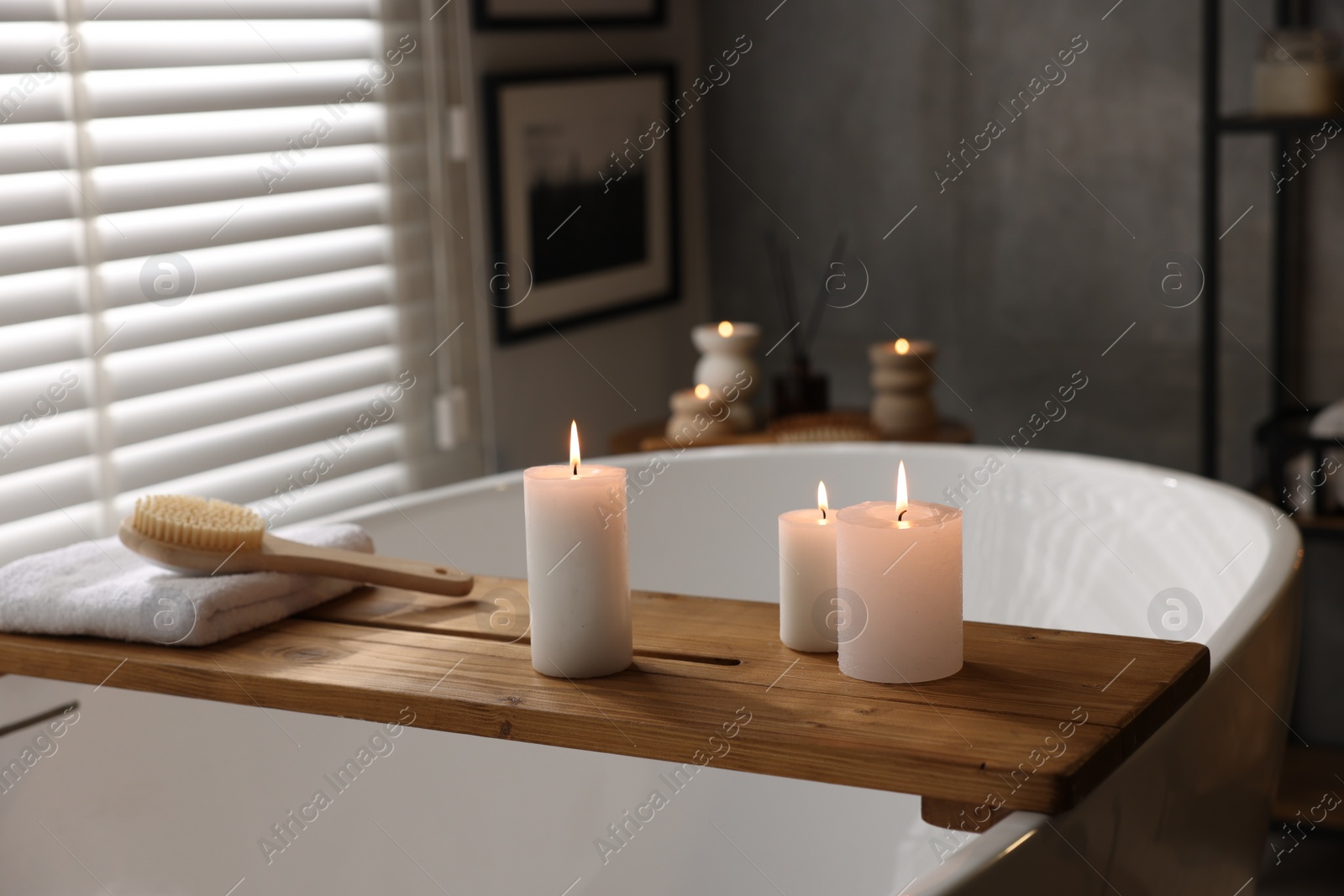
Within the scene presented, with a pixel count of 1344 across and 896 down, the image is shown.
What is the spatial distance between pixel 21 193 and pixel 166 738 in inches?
27.6

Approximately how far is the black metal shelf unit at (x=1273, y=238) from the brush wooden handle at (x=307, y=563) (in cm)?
141

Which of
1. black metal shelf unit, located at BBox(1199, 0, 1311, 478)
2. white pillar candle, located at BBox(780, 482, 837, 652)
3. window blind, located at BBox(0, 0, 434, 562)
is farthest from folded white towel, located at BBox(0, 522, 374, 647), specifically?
black metal shelf unit, located at BBox(1199, 0, 1311, 478)

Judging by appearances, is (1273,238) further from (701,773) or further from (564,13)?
(701,773)

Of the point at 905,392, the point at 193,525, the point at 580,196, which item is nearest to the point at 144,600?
the point at 193,525

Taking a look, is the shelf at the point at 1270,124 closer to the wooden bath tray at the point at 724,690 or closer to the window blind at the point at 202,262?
the window blind at the point at 202,262

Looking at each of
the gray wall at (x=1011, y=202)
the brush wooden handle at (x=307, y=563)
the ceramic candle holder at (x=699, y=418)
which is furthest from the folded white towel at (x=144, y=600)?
the gray wall at (x=1011, y=202)

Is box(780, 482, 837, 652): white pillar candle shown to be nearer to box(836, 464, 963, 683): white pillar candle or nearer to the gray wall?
box(836, 464, 963, 683): white pillar candle

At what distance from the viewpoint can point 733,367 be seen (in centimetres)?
212

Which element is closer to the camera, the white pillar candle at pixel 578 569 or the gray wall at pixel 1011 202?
the white pillar candle at pixel 578 569

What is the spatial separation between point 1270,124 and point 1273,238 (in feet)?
1.30

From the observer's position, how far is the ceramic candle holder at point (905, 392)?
2104mm

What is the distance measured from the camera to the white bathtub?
3.46ft

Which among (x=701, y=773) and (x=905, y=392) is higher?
(x=905, y=392)

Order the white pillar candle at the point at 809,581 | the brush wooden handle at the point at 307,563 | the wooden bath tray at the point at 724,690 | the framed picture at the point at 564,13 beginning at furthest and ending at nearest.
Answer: the framed picture at the point at 564,13
the brush wooden handle at the point at 307,563
the white pillar candle at the point at 809,581
the wooden bath tray at the point at 724,690
